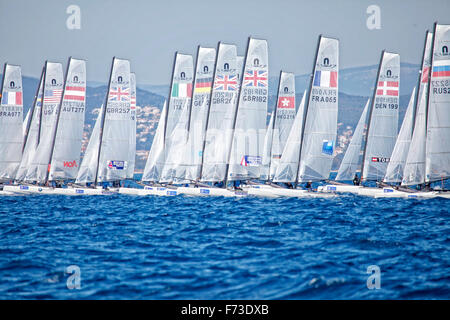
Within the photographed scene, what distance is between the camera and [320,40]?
36.4 m

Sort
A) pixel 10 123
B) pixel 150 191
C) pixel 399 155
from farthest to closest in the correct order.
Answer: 1. pixel 10 123
2. pixel 150 191
3. pixel 399 155

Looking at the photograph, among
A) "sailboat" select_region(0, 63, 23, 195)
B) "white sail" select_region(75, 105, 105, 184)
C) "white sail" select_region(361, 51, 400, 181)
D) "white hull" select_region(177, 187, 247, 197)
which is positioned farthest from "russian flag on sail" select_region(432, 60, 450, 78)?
"sailboat" select_region(0, 63, 23, 195)

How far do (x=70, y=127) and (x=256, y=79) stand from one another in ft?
46.9

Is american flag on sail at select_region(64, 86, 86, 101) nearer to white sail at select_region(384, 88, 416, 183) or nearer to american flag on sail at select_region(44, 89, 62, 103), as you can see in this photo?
american flag on sail at select_region(44, 89, 62, 103)

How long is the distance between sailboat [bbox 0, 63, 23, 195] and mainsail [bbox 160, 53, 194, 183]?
37.5 ft

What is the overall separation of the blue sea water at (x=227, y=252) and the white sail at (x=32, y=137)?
13601mm

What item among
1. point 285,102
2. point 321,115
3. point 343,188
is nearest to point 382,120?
point 321,115

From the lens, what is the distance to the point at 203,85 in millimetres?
41344

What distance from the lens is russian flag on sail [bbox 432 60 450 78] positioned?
114ft

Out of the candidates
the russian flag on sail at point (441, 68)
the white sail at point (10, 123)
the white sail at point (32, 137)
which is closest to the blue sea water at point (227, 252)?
the russian flag on sail at point (441, 68)

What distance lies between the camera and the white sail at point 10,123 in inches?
1682

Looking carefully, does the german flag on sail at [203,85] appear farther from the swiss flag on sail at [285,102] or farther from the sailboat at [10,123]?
the sailboat at [10,123]

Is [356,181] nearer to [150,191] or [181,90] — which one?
[150,191]

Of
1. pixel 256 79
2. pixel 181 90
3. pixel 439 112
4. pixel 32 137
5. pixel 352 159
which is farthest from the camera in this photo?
pixel 32 137
